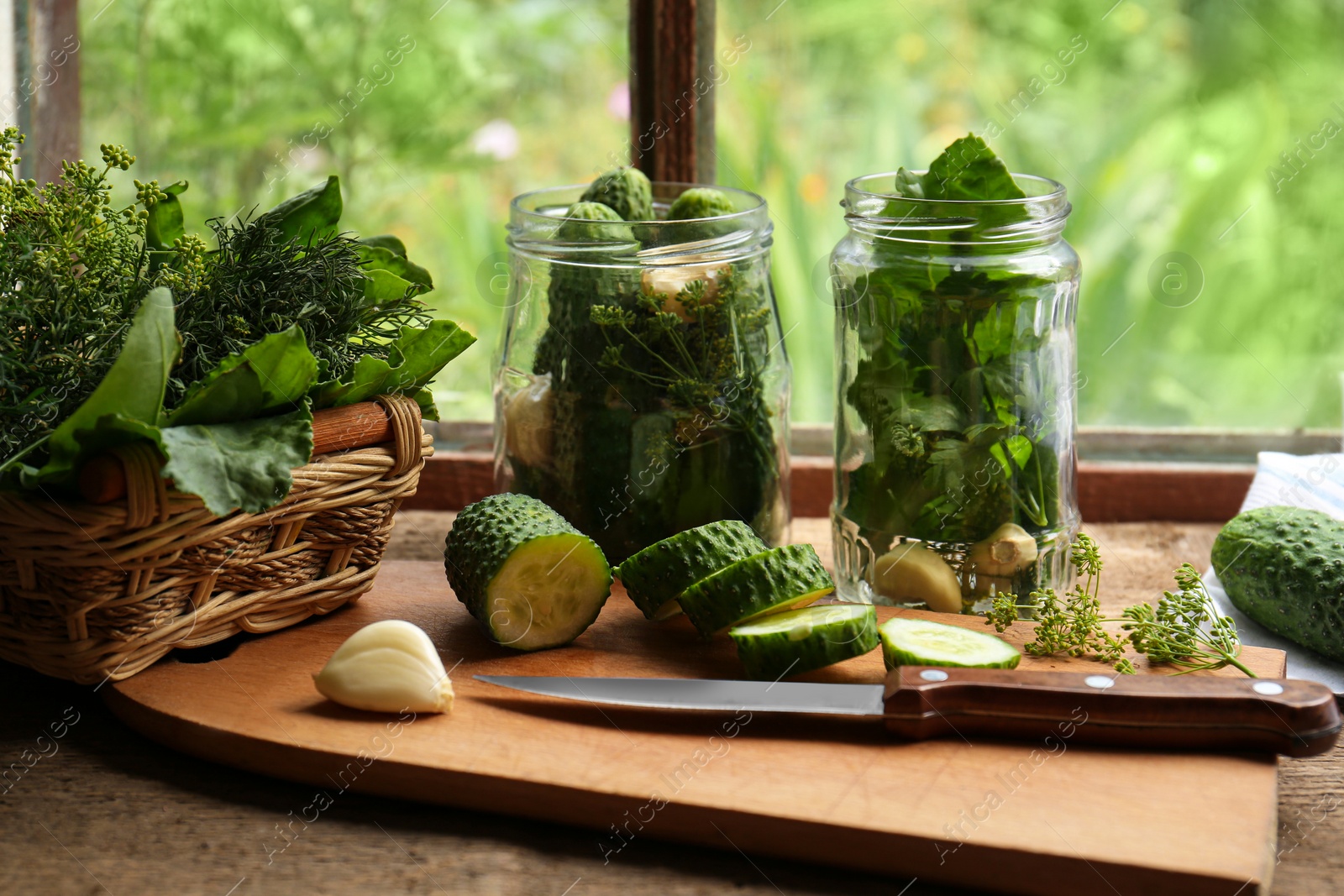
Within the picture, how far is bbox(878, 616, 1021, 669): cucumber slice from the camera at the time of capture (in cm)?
94

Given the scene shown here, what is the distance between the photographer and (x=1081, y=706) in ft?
2.80

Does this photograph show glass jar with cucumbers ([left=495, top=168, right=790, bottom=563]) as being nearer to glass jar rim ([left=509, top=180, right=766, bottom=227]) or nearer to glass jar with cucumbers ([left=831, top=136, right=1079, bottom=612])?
glass jar rim ([left=509, top=180, right=766, bottom=227])

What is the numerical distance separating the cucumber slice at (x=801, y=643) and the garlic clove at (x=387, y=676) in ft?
0.83

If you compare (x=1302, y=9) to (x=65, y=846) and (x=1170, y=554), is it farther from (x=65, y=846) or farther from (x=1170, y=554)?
(x=65, y=846)

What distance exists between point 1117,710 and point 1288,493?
60 centimetres

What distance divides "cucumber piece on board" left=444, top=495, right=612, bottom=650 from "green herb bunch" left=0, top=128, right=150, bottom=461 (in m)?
0.34

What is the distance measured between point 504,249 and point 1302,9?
3.61ft

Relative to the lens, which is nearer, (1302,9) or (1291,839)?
(1291,839)

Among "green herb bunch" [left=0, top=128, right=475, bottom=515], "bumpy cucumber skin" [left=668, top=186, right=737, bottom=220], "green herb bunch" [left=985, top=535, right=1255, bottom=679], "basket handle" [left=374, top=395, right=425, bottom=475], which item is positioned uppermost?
"bumpy cucumber skin" [left=668, top=186, right=737, bottom=220]

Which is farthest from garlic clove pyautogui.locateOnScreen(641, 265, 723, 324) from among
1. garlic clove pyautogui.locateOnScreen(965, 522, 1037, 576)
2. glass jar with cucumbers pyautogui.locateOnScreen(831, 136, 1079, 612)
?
garlic clove pyautogui.locateOnScreen(965, 522, 1037, 576)

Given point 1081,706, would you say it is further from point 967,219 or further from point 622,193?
point 622,193

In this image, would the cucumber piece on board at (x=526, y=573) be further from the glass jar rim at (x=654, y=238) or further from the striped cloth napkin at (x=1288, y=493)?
the striped cloth napkin at (x=1288, y=493)

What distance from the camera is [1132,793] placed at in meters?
0.81

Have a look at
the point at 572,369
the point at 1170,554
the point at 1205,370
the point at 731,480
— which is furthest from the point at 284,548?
the point at 1205,370
